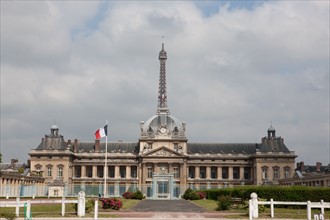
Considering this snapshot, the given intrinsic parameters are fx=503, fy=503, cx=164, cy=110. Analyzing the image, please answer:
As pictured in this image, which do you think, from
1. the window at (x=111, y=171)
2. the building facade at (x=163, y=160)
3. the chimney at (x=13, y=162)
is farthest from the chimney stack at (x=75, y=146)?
the chimney at (x=13, y=162)

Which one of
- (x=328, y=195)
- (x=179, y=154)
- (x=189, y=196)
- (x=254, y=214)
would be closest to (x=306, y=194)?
(x=328, y=195)

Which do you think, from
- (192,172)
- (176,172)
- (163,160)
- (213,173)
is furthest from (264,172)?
(163,160)

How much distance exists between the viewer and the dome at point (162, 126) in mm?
103625

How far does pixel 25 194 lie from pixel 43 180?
2341 centimetres

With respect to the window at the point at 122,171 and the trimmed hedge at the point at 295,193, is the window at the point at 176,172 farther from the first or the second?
the trimmed hedge at the point at 295,193

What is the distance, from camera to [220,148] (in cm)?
10900

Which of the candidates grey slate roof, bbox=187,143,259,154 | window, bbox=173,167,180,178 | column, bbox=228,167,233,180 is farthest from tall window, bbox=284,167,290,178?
window, bbox=173,167,180,178

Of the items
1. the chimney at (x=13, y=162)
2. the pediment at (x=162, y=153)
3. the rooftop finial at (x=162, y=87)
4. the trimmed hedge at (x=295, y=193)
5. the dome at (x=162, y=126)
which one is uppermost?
the rooftop finial at (x=162, y=87)

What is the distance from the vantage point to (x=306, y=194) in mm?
39406

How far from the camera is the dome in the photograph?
4080 inches

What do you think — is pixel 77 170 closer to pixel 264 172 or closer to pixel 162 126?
pixel 162 126

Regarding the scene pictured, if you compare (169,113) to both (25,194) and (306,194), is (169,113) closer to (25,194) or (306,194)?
(25,194)

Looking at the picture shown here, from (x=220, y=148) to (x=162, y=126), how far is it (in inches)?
569

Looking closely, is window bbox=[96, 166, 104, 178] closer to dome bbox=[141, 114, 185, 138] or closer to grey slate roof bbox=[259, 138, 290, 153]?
dome bbox=[141, 114, 185, 138]
